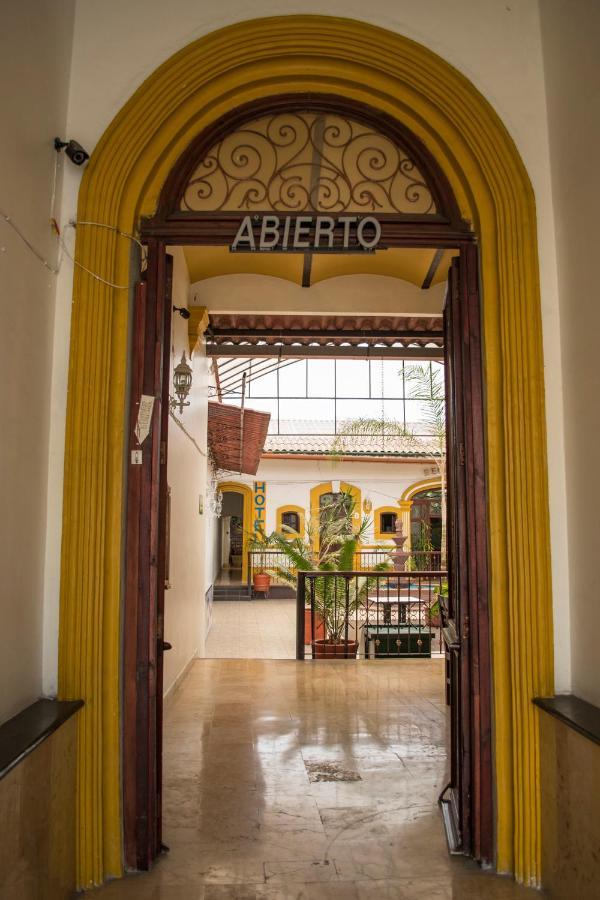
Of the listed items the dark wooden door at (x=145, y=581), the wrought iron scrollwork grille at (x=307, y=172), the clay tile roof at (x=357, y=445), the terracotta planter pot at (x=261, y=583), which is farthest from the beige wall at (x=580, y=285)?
the terracotta planter pot at (x=261, y=583)

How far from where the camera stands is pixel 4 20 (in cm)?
227

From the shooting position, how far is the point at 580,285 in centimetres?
269

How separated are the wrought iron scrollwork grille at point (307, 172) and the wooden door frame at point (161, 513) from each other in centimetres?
7

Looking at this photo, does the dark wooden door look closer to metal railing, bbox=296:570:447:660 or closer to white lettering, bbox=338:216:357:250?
white lettering, bbox=338:216:357:250

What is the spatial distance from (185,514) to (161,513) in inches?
155

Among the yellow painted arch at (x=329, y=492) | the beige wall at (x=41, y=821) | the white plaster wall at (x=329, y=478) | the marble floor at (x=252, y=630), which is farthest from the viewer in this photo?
the white plaster wall at (x=329, y=478)

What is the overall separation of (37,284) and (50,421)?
530 millimetres

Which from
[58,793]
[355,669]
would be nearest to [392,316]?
[355,669]

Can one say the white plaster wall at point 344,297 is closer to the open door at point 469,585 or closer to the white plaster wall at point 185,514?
the white plaster wall at point 185,514

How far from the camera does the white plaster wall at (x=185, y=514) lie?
5.73 metres

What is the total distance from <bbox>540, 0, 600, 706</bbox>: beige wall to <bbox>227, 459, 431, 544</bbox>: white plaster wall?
16.0m

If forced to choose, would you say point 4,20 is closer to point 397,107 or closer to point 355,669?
point 397,107

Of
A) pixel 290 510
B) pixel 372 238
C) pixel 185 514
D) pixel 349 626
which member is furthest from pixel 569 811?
pixel 290 510

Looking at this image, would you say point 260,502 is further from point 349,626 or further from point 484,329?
point 484,329
